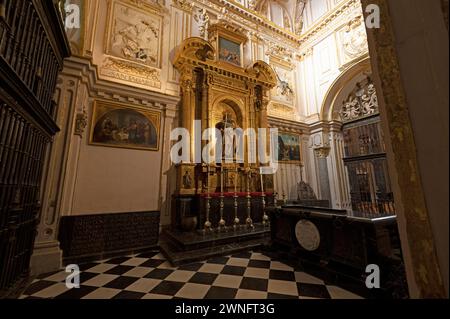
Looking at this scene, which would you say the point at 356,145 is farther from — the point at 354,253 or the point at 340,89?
the point at 354,253

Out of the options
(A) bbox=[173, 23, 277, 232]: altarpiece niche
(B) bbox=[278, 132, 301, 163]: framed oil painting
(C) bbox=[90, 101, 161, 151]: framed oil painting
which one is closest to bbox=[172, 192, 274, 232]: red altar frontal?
(A) bbox=[173, 23, 277, 232]: altarpiece niche

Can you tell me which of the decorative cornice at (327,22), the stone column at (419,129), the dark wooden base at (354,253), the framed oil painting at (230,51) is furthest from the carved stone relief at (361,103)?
the stone column at (419,129)

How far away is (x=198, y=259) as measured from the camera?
3.46 metres

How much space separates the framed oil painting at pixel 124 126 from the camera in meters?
4.50

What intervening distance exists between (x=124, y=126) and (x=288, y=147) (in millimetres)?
5989

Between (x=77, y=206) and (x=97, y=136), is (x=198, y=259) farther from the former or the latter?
(x=97, y=136)

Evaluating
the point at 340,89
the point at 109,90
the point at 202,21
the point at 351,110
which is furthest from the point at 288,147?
the point at 109,90

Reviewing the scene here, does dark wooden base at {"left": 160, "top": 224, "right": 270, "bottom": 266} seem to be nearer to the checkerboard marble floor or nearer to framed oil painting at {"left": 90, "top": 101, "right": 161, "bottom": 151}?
the checkerboard marble floor

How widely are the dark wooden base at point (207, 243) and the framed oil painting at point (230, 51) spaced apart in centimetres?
584

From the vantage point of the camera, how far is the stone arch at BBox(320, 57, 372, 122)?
22.9 ft

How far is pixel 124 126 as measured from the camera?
15.7ft

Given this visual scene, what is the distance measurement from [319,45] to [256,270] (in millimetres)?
9329

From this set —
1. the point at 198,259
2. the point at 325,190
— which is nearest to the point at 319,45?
the point at 325,190

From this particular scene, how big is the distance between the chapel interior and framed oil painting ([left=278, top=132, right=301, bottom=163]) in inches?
3.4
